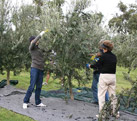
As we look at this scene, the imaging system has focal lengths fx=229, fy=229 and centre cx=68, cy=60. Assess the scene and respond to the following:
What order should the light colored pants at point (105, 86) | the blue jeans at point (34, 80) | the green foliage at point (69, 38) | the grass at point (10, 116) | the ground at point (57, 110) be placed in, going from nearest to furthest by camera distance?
the grass at point (10, 116)
the light colored pants at point (105, 86)
the ground at point (57, 110)
the blue jeans at point (34, 80)
the green foliage at point (69, 38)

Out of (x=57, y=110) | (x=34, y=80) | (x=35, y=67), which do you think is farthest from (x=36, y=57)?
(x=57, y=110)

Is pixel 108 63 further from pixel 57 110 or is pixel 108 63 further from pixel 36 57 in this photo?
pixel 36 57

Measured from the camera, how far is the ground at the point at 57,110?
5.60m

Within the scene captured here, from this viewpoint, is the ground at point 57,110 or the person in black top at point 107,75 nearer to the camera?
the person in black top at point 107,75

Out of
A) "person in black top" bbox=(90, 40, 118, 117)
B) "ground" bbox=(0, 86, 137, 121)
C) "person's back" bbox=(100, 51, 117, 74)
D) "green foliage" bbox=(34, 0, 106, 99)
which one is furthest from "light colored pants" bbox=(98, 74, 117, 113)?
"green foliage" bbox=(34, 0, 106, 99)

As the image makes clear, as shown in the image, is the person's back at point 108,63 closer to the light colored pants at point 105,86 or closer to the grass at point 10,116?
the light colored pants at point 105,86

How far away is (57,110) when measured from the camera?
20.4 ft

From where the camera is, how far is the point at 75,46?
6.59 m

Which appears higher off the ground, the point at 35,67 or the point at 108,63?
the point at 108,63

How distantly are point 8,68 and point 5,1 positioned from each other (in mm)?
2794

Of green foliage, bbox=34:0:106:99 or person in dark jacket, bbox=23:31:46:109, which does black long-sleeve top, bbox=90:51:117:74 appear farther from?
person in dark jacket, bbox=23:31:46:109

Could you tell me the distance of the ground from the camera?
5.60 metres

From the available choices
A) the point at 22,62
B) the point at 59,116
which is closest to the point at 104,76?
the point at 59,116

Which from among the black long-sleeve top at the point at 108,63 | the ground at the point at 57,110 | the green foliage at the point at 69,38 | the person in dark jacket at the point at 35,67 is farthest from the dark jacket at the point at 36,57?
the black long-sleeve top at the point at 108,63
